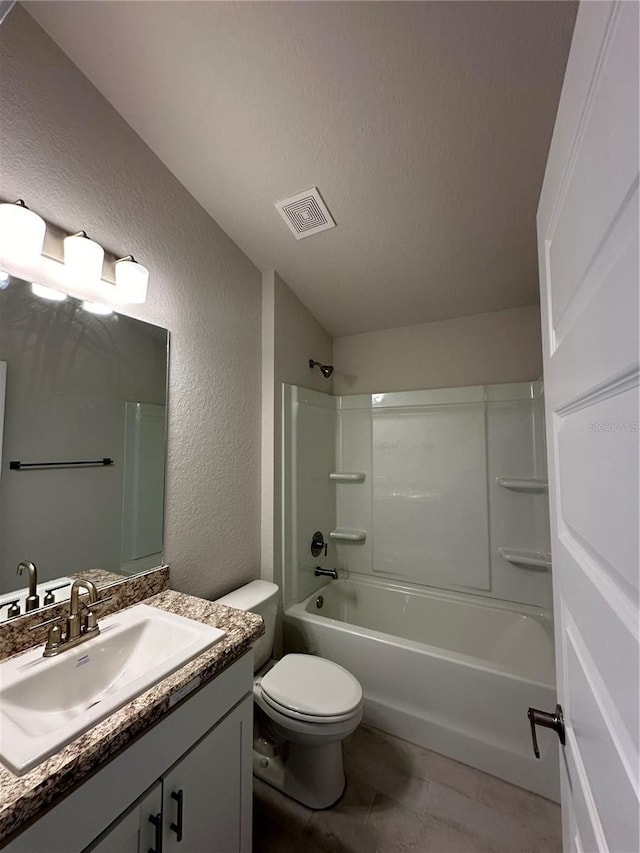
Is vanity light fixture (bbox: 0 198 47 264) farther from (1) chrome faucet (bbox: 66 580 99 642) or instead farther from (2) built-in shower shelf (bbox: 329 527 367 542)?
(2) built-in shower shelf (bbox: 329 527 367 542)

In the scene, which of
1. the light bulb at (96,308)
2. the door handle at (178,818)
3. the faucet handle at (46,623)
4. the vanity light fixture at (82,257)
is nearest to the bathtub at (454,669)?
the door handle at (178,818)

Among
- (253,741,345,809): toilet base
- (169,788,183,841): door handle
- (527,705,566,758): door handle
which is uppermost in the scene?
(527,705,566,758): door handle

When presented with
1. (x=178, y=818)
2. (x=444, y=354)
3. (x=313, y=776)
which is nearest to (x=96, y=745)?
(x=178, y=818)

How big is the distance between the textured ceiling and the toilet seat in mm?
2064

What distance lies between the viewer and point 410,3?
0.96 metres

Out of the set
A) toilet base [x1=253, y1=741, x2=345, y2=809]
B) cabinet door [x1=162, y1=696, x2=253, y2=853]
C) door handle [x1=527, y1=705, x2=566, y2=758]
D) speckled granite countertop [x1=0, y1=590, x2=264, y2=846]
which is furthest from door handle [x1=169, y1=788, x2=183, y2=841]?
door handle [x1=527, y1=705, x2=566, y2=758]

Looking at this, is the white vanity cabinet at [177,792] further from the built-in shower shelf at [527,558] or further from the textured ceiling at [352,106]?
the textured ceiling at [352,106]

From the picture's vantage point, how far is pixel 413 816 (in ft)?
4.41

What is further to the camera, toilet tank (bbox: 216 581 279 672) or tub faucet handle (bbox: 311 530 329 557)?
tub faucet handle (bbox: 311 530 329 557)

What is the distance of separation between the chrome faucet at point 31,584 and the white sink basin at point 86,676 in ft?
0.39

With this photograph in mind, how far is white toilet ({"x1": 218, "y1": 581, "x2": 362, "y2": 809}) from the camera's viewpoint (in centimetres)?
131

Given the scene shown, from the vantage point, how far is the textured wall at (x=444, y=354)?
87.2 inches

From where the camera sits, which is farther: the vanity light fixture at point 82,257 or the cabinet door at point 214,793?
Answer: the vanity light fixture at point 82,257

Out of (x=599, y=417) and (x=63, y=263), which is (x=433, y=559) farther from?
(x=63, y=263)
